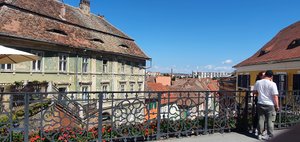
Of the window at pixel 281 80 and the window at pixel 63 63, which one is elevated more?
the window at pixel 63 63

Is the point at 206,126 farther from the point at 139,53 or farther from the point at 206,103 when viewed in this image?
the point at 139,53

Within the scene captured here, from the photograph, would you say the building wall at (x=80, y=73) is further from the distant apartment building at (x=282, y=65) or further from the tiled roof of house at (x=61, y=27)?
the distant apartment building at (x=282, y=65)

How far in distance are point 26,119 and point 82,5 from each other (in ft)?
97.0

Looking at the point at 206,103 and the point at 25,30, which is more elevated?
the point at 25,30

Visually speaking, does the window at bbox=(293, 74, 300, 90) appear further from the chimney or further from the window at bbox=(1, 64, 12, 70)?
the chimney

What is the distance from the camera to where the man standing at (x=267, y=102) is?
6.29 meters

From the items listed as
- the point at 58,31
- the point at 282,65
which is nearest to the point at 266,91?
the point at 282,65

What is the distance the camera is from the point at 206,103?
6840 mm

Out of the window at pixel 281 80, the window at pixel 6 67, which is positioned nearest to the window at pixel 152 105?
the window at pixel 6 67

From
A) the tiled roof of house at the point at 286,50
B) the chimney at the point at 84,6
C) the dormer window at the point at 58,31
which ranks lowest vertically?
the tiled roof of house at the point at 286,50

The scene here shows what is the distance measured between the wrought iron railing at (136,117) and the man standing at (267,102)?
83cm

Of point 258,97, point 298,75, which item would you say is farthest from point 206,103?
point 298,75

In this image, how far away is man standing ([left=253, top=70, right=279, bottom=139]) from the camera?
6285 millimetres

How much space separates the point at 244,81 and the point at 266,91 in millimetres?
22200
